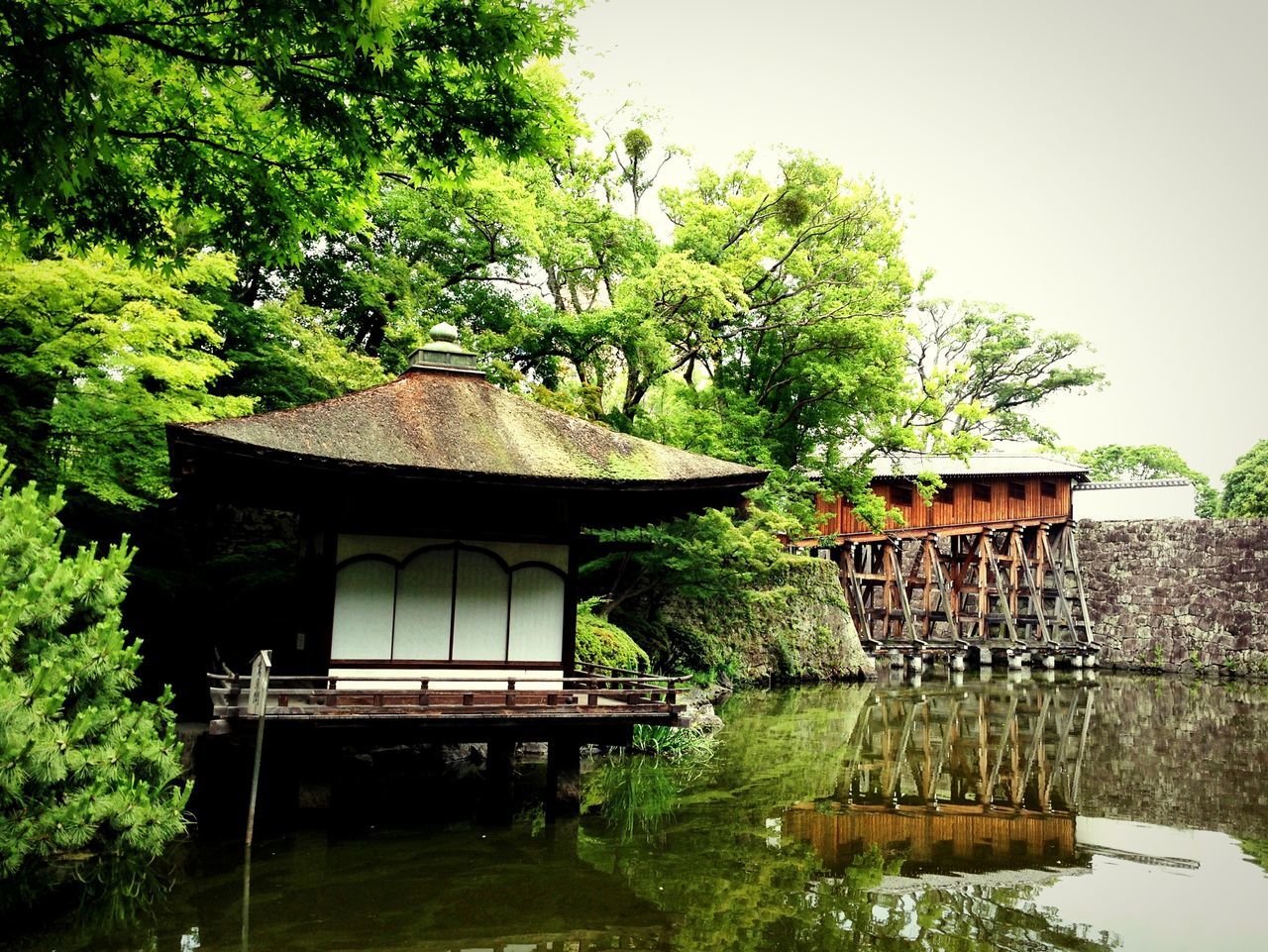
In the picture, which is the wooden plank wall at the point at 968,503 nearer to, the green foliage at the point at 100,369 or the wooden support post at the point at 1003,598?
the wooden support post at the point at 1003,598

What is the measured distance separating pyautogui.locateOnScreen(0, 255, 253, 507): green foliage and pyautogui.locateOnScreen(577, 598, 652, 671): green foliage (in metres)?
5.79

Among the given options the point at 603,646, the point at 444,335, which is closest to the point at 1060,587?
the point at 603,646

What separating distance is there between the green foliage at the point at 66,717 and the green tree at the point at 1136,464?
146 feet

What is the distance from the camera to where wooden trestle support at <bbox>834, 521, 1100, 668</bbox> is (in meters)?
28.0

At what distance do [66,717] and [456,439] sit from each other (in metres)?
4.43

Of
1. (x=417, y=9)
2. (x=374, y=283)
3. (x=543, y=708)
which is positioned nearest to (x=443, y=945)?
(x=543, y=708)

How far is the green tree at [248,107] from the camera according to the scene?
469 centimetres

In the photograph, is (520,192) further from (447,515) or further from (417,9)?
(417,9)

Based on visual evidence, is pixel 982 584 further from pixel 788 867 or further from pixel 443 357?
pixel 788 867

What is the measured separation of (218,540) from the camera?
15.9m

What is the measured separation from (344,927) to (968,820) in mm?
6809

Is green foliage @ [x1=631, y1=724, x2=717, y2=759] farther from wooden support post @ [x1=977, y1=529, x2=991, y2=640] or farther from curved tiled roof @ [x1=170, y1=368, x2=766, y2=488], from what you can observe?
wooden support post @ [x1=977, y1=529, x2=991, y2=640]

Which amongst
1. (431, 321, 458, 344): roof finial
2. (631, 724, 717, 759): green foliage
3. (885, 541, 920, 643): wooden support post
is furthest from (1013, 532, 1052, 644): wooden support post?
(431, 321, 458, 344): roof finial

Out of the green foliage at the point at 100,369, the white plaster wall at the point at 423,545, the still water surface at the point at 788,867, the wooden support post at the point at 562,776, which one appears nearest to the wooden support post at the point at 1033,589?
the still water surface at the point at 788,867
